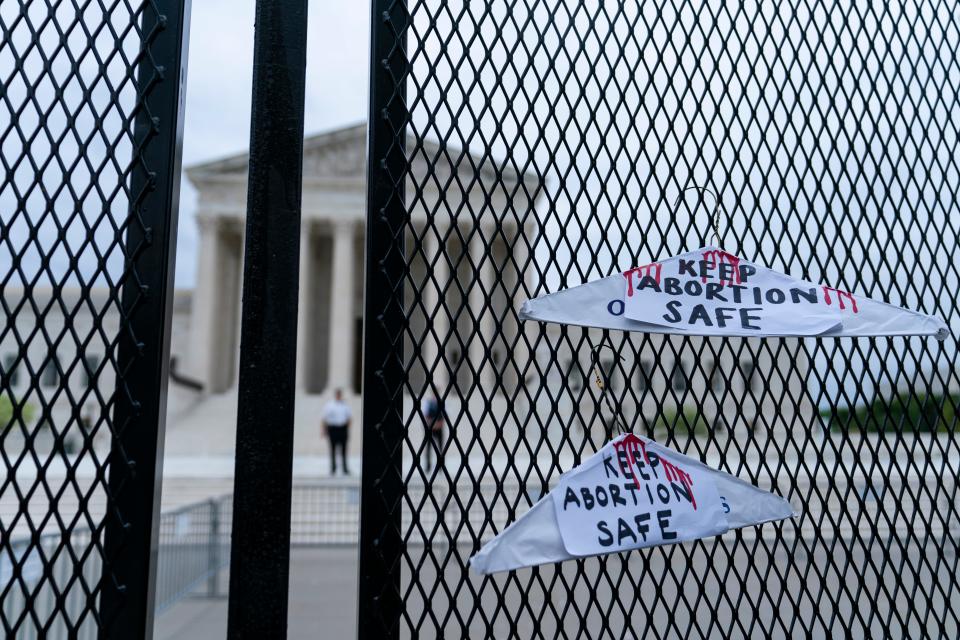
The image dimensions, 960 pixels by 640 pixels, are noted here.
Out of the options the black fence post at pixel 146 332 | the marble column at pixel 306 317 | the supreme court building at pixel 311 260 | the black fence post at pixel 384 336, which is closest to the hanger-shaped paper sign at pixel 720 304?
the black fence post at pixel 384 336

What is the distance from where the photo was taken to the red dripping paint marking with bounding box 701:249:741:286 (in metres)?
2.35

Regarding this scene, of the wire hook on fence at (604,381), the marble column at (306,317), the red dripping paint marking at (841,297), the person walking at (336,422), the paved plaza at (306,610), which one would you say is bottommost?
the marble column at (306,317)

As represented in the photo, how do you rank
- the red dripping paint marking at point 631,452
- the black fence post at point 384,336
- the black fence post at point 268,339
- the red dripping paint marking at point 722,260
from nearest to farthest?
1. the black fence post at point 268,339
2. the black fence post at point 384,336
3. the red dripping paint marking at point 631,452
4. the red dripping paint marking at point 722,260

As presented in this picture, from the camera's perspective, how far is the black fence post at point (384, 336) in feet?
6.72

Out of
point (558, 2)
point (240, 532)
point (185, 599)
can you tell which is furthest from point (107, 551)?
point (185, 599)

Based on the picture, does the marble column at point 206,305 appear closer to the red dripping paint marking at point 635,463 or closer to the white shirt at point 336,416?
the white shirt at point 336,416

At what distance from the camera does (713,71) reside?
2582 mm

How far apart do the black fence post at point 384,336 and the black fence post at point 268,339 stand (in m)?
0.31

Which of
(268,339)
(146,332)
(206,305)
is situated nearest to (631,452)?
(268,339)

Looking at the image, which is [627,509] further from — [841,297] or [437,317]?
[437,317]

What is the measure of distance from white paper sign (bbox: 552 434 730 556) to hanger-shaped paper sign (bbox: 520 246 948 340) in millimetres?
408

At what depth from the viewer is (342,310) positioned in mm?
33656

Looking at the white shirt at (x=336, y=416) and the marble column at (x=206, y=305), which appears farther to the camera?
the marble column at (x=206, y=305)

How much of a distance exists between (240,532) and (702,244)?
5.73ft
